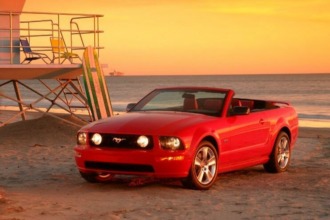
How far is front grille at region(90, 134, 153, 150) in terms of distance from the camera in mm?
10758

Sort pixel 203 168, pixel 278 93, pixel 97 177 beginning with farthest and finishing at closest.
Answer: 1. pixel 278 93
2. pixel 97 177
3. pixel 203 168

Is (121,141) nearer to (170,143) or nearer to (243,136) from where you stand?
(170,143)

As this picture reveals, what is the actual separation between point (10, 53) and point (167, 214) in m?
10.7

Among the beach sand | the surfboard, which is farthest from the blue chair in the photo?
the beach sand

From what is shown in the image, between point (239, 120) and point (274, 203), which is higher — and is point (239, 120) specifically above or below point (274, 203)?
above

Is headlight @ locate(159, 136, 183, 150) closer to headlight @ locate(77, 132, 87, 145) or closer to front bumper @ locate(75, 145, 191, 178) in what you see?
front bumper @ locate(75, 145, 191, 178)

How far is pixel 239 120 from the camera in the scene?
12086 mm

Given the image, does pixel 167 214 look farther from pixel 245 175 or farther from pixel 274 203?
pixel 245 175

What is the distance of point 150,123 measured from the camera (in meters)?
11.0

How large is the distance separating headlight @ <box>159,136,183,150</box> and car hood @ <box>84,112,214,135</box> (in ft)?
0.26

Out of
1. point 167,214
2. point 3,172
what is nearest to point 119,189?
point 167,214

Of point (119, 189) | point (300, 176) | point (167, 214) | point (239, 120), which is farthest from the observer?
point (300, 176)

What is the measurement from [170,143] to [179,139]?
0.13 m

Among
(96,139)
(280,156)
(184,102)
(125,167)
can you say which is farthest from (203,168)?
(280,156)
